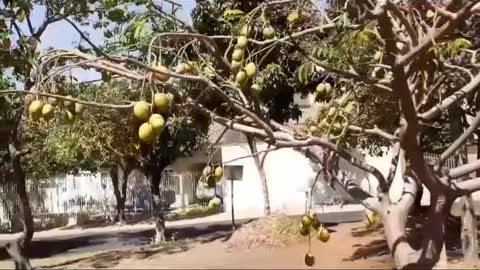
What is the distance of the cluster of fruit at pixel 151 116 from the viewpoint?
2.96 metres

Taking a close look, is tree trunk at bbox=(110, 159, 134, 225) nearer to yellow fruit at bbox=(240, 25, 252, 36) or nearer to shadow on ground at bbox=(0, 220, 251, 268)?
shadow on ground at bbox=(0, 220, 251, 268)

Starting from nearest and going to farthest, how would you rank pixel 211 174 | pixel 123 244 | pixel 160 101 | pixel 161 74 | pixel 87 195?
pixel 160 101 < pixel 161 74 < pixel 211 174 < pixel 123 244 < pixel 87 195

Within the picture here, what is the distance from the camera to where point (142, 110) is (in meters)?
3.01

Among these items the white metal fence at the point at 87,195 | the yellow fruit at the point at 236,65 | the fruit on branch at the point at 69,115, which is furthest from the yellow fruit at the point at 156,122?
the white metal fence at the point at 87,195

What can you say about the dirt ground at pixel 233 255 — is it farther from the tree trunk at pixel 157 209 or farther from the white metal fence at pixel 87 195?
the white metal fence at pixel 87 195

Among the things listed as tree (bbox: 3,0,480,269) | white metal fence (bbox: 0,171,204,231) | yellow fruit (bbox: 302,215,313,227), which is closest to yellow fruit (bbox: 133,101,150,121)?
tree (bbox: 3,0,480,269)

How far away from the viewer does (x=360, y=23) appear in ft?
11.6

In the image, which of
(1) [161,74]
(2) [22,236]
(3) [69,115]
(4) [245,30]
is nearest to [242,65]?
(4) [245,30]

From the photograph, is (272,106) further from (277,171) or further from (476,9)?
(476,9)

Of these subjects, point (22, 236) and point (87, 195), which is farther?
point (87, 195)

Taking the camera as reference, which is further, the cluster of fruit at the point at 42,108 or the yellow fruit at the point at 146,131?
the cluster of fruit at the point at 42,108

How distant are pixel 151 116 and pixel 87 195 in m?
24.1

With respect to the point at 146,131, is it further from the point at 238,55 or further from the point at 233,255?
the point at 233,255

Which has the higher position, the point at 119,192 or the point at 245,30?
the point at 245,30
